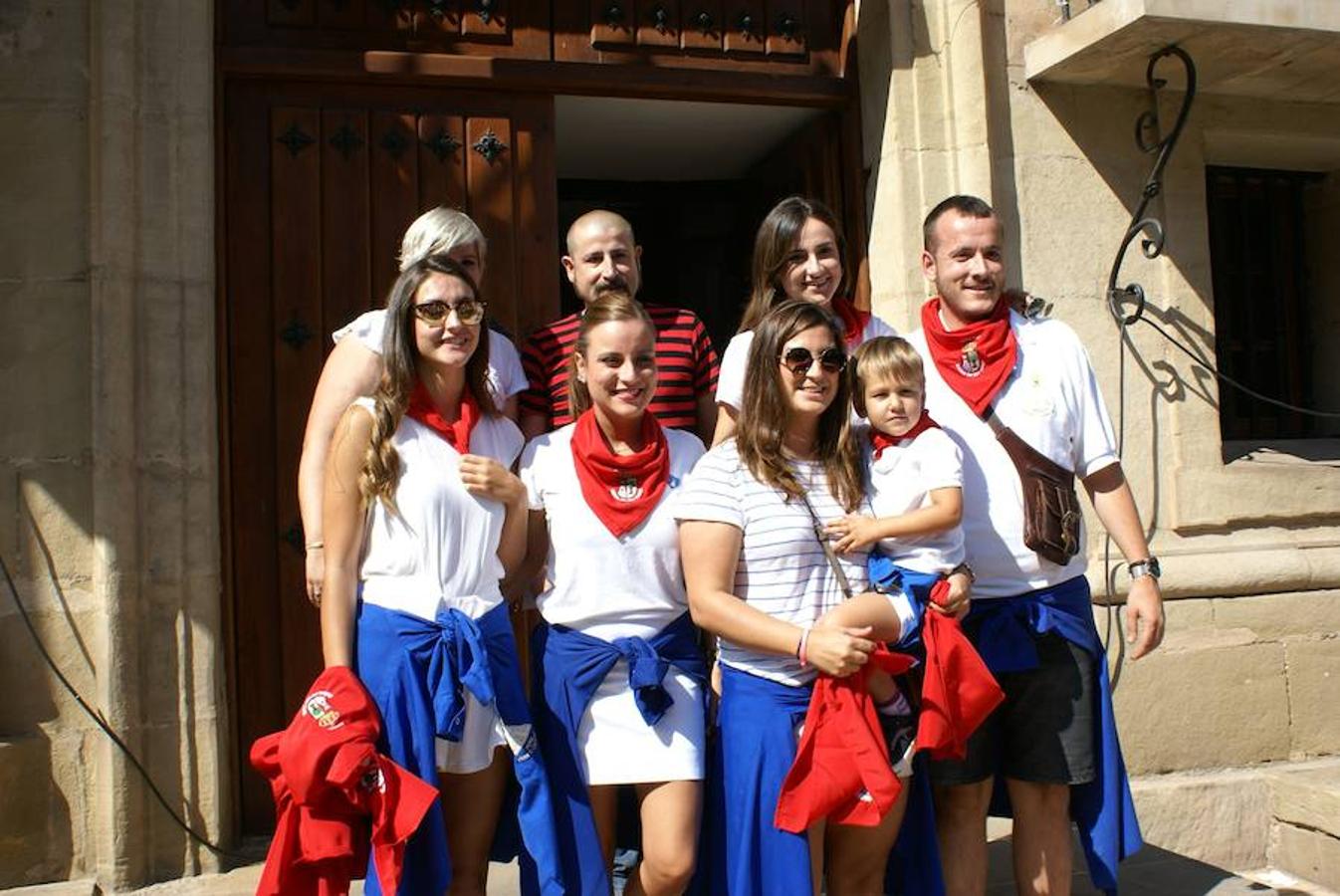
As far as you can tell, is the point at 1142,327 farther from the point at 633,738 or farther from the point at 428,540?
the point at 428,540

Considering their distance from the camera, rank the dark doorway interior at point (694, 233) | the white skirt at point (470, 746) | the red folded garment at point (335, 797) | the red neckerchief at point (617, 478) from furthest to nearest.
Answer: the dark doorway interior at point (694, 233)
the red neckerchief at point (617, 478)
the white skirt at point (470, 746)
the red folded garment at point (335, 797)

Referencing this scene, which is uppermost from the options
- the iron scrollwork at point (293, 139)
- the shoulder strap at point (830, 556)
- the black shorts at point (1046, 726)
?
the iron scrollwork at point (293, 139)

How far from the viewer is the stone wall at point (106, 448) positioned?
3785 mm

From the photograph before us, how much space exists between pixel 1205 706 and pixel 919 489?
250 cm

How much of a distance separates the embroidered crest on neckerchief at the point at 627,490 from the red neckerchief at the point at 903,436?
0.56 metres

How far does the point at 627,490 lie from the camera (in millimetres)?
2746

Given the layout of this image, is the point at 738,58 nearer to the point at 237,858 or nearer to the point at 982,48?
the point at 982,48

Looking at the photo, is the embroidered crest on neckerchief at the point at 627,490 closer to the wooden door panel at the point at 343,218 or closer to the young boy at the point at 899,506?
the young boy at the point at 899,506

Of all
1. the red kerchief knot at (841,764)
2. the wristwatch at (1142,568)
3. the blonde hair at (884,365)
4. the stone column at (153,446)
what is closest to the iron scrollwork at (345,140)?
the stone column at (153,446)

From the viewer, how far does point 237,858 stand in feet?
13.0

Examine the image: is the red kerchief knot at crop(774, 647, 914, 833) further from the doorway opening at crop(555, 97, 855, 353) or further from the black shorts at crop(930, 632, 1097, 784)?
the doorway opening at crop(555, 97, 855, 353)

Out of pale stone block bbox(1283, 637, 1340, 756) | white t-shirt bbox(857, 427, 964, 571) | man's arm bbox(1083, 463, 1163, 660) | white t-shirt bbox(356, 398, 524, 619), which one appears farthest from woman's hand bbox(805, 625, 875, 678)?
pale stone block bbox(1283, 637, 1340, 756)

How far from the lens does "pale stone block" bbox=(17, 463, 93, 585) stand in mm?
3814

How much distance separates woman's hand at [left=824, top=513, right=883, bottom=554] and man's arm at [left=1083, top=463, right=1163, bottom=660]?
0.78 m
